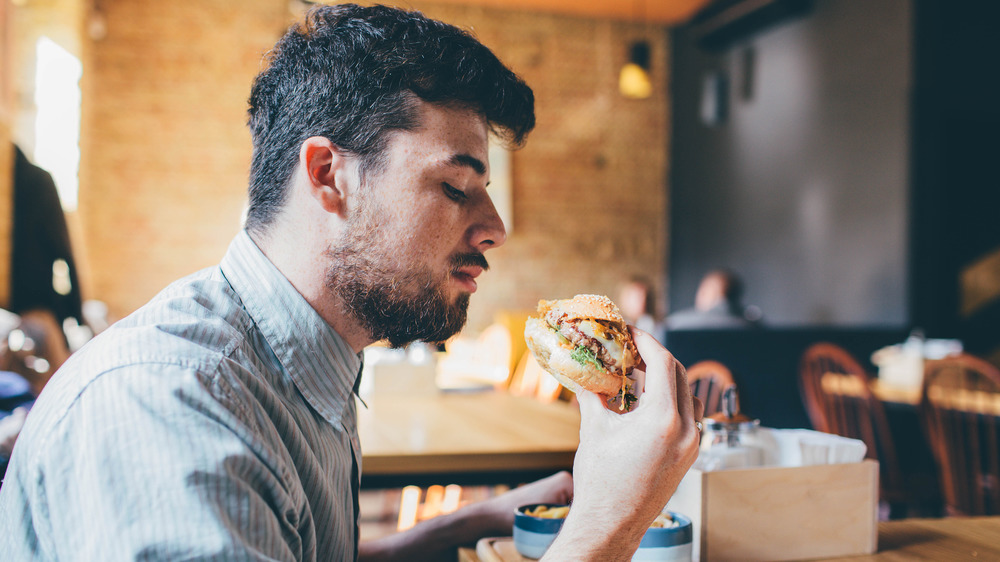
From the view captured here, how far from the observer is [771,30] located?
19.8ft

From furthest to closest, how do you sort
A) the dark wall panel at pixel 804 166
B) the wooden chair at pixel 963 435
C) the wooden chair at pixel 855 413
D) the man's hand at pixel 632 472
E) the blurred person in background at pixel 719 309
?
the dark wall panel at pixel 804 166 < the blurred person in background at pixel 719 309 < the wooden chair at pixel 855 413 < the wooden chair at pixel 963 435 < the man's hand at pixel 632 472

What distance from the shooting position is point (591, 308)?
42.3 inches

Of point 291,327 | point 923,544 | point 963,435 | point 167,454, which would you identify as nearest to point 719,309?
point 963,435

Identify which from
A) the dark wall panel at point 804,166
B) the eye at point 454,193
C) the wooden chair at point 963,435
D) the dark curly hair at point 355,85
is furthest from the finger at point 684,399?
the dark wall panel at point 804,166

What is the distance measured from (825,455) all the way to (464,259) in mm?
614

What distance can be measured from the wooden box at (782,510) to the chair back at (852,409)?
87.0 inches

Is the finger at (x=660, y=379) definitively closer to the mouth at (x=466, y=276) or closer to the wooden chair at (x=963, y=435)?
the mouth at (x=466, y=276)

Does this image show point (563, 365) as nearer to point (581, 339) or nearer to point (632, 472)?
point (581, 339)

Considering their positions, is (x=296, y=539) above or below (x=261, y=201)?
below

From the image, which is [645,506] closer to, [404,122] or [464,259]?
[464,259]

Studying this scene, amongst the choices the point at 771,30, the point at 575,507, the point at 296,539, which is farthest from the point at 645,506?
the point at 771,30

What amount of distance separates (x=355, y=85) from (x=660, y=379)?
56 centimetres

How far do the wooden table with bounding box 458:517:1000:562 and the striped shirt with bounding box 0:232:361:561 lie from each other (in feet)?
1.02

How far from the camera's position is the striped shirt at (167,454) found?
1.91 ft
